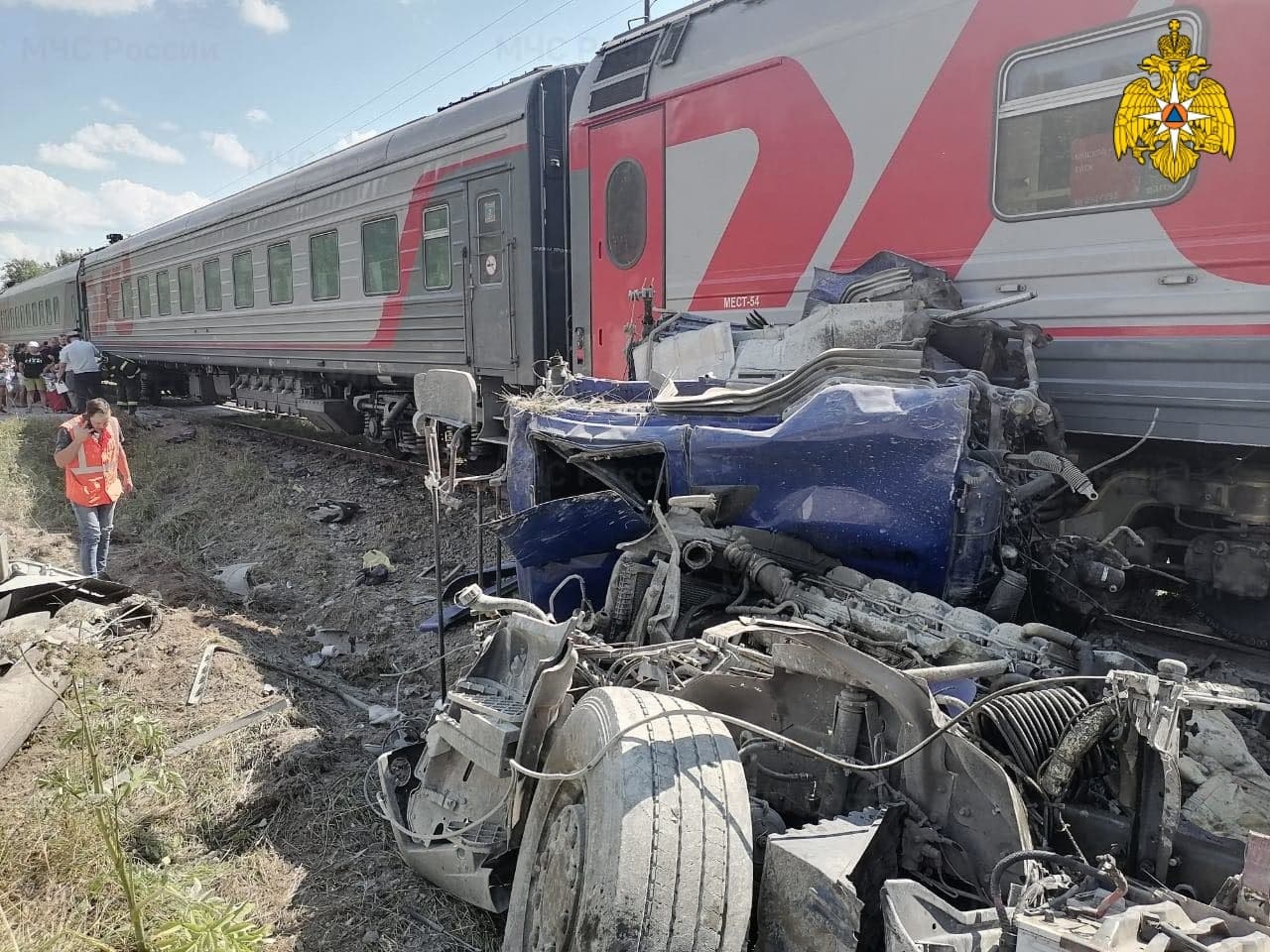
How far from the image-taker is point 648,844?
1.88 meters

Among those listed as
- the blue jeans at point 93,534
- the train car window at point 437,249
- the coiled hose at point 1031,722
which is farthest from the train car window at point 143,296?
the coiled hose at point 1031,722

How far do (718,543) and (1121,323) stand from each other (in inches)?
83.3

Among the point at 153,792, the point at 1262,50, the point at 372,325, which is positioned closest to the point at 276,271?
the point at 372,325

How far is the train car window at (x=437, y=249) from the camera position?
8.19 m

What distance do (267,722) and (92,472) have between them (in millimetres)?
3360

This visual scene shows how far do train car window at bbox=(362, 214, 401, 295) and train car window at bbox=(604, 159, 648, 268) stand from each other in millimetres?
3282

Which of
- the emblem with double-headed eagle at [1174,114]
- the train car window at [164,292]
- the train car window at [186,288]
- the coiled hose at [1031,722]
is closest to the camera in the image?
the coiled hose at [1031,722]

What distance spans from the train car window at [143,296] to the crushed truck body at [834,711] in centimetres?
1603

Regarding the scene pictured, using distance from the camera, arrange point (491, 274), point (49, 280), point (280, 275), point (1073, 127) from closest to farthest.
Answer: point (1073, 127), point (491, 274), point (280, 275), point (49, 280)

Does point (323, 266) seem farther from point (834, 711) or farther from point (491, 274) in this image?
point (834, 711)

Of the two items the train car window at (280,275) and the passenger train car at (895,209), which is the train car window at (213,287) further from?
the passenger train car at (895,209)

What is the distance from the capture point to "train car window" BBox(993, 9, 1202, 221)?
12.0ft

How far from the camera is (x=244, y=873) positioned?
308 cm

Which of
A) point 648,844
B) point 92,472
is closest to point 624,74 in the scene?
point 92,472
